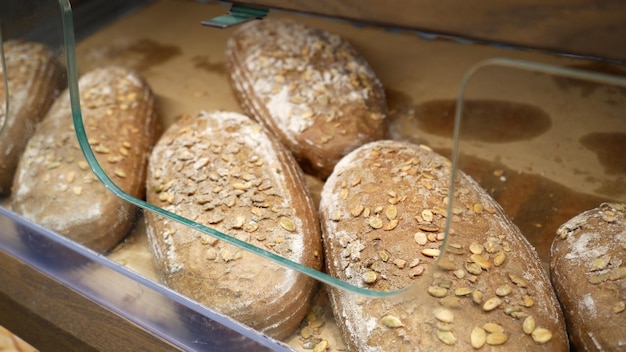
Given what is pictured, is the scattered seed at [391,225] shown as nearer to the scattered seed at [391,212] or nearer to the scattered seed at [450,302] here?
the scattered seed at [391,212]

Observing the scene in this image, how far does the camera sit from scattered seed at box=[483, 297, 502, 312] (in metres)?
0.79

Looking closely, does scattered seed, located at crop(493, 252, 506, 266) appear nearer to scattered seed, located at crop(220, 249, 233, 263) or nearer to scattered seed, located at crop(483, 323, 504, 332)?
scattered seed, located at crop(483, 323, 504, 332)

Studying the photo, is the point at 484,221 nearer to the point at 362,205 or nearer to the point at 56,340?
the point at 362,205

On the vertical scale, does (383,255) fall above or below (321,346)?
above

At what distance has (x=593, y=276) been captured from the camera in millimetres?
808

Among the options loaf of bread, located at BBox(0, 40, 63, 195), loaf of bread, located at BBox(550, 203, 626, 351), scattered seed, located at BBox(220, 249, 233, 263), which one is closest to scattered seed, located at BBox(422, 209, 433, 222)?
loaf of bread, located at BBox(550, 203, 626, 351)

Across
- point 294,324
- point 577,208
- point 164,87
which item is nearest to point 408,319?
point 294,324

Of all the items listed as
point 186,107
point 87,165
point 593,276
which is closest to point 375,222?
point 593,276

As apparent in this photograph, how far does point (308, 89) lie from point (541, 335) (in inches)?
32.0

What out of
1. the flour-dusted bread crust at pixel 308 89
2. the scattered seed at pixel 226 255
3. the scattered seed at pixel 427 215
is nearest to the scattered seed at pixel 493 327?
the scattered seed at pixel 427 215

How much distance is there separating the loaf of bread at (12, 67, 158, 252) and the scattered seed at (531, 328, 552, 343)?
0.70 m

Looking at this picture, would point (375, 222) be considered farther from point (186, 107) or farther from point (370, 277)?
point (186, 107)

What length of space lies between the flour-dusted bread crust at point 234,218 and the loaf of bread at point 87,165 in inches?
3.4

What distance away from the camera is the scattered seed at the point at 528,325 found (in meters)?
0.77
